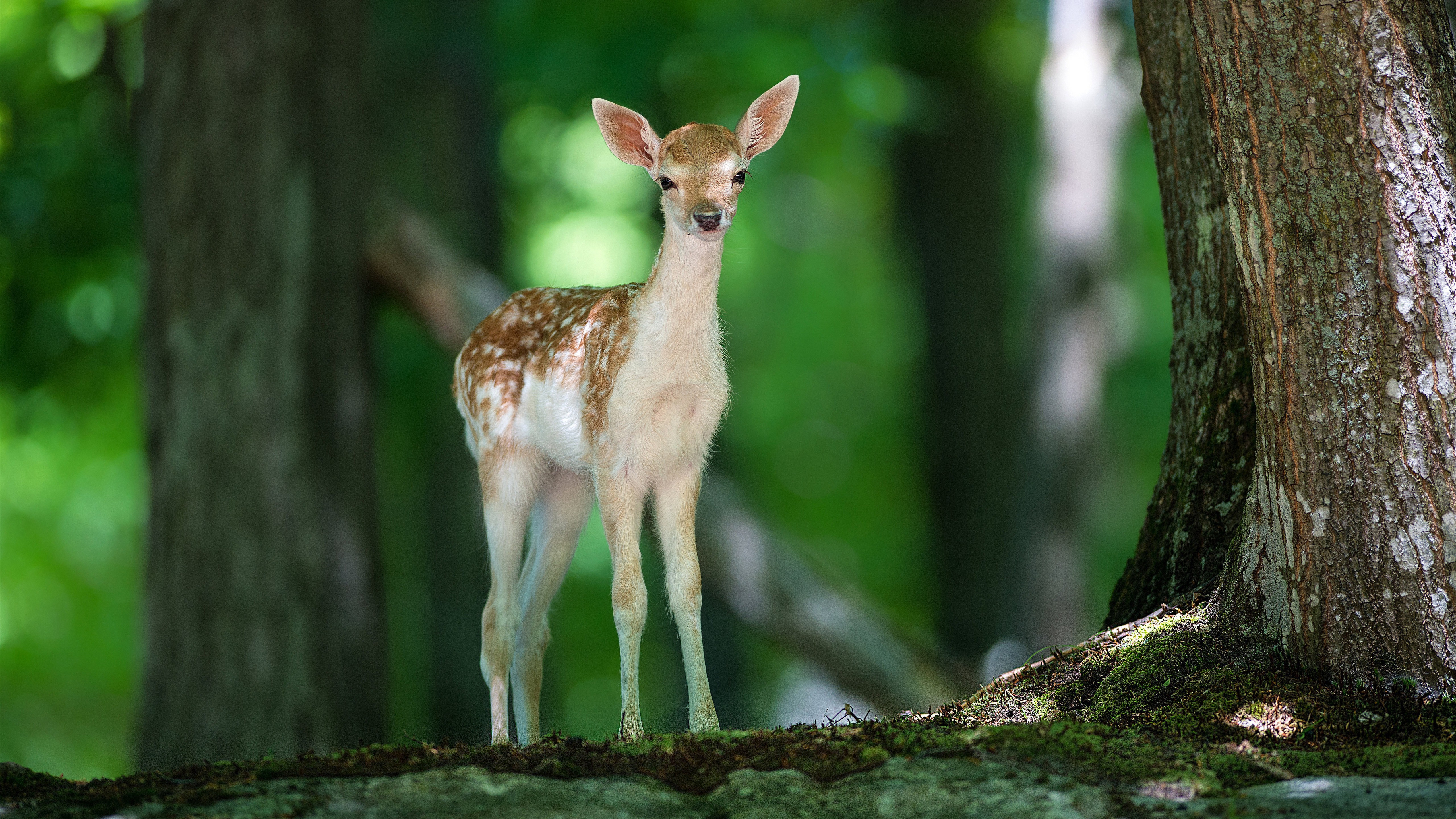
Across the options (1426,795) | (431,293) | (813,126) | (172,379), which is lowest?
(1426,795)

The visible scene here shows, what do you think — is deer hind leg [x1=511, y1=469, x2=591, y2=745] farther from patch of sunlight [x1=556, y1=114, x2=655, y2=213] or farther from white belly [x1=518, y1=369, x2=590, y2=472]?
patch of sunlight [x1=556, y1=114, x2=655, y2=213]

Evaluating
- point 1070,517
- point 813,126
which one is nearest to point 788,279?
point 813,126

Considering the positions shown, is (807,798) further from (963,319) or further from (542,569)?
(963,319)

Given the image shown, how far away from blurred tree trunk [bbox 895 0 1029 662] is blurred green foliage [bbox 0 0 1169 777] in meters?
0.52

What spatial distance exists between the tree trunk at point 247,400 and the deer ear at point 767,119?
420 cm

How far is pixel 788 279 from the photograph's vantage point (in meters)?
21.6

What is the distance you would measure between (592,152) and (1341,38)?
12.2 m

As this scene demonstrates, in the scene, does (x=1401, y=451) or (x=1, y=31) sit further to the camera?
(x=1, y=31)

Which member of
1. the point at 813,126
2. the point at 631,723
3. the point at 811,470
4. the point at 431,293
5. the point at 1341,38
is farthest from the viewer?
the point at 811,470

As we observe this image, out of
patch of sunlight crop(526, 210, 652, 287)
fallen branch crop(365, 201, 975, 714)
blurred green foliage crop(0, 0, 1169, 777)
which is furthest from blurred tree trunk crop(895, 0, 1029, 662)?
fallen branch crop(365, 201, 975, 714)

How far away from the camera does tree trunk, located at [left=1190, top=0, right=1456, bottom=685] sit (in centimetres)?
378

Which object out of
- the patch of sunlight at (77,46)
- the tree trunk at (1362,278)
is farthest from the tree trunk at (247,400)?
the tree trunk at (1362,278)

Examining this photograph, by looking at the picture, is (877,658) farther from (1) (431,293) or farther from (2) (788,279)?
(2) (788,279)

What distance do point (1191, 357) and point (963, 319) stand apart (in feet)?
29.5
